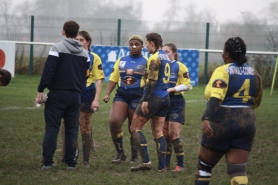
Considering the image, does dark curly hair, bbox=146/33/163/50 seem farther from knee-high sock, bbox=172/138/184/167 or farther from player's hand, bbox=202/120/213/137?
player's hand, bbox=202/120/213/137

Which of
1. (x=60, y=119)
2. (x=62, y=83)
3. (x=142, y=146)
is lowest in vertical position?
(x=142, y=146)

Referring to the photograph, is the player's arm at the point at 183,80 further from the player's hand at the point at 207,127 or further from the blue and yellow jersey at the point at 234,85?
the player's hand at the point at 207,127

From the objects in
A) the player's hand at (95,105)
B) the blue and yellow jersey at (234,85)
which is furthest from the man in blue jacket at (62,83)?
Result: the blue and yellow jersey at (234,85)

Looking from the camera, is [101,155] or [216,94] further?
[101,155]

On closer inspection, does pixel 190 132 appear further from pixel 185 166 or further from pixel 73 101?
pixel 73 101

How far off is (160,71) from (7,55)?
16.1m

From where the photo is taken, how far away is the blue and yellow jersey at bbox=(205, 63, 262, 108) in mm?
5863

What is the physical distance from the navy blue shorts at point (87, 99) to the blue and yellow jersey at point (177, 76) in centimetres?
116

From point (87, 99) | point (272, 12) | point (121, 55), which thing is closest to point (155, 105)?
point (87, 99)

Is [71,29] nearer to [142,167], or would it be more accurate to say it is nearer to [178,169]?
[142,167]

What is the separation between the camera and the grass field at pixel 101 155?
25.1ft

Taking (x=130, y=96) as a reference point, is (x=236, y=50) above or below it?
above

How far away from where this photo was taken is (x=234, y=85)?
233 inches

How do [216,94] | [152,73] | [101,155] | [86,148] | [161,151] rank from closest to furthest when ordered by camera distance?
[216,94]
[152,73]
[161,151]
[86,148]
[101,155]
